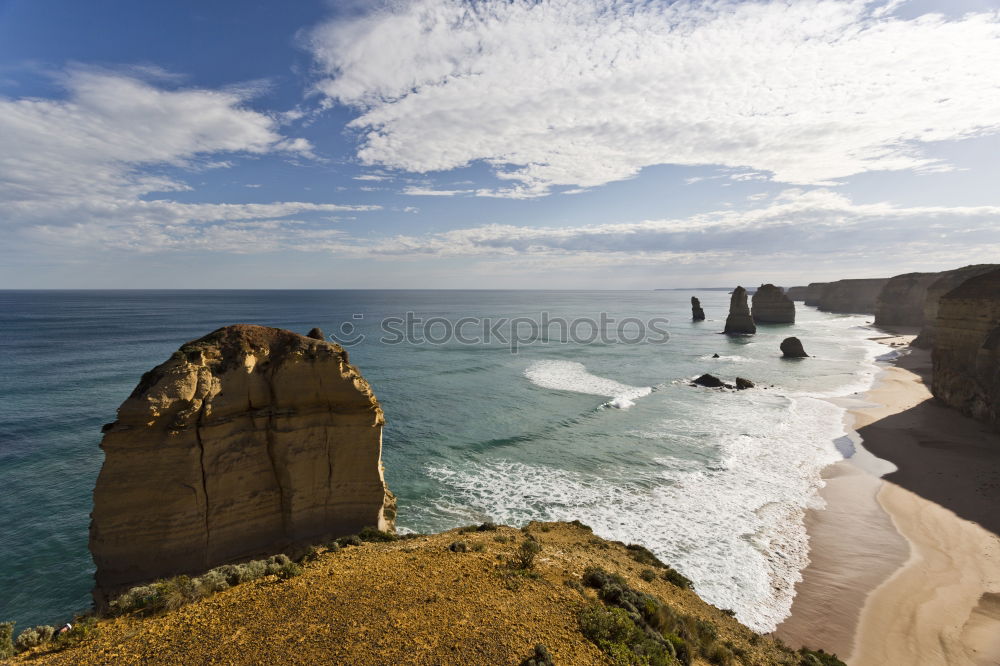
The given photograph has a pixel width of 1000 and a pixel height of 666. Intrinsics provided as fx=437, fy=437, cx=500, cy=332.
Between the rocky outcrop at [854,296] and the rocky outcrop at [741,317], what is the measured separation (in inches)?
3358

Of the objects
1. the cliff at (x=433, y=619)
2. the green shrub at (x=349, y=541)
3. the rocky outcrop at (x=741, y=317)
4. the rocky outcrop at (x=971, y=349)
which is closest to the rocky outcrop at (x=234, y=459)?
the green shrub at (x=349, y=541)

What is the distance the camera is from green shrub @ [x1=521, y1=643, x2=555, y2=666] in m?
9.05

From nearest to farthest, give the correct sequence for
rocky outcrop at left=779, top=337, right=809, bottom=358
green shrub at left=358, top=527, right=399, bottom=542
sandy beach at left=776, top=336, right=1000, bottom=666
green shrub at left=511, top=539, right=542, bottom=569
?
green shrub at left=511, top=539, right=542, bottom=569 → sandy beach at left=776, top=336, right=1000, bottom=666 → green shrub at left=358, top=527, right=399, bottom=542 → rocky outcrop at left=779, top=337, right=809, bottom=358

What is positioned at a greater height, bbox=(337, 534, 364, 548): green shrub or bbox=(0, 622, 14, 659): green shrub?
bbox=(0, 622, 14, 659): green shrub

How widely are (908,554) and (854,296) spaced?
569 ft

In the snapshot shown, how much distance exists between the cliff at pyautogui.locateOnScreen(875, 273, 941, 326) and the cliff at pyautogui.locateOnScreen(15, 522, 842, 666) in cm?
11980

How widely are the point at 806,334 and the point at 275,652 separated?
11438 cm

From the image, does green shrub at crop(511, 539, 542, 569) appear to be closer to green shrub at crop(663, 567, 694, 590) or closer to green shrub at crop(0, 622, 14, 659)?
green shrub at crop(663, 567, 694, 590)

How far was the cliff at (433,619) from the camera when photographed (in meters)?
8.99

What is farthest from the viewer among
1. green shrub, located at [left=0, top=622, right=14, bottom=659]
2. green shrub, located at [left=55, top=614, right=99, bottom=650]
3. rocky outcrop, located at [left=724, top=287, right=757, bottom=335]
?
rocky outcrop, located at [left=724, top=287, right=757, bottom=335]

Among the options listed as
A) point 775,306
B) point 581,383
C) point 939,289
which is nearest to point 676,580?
point 581,383

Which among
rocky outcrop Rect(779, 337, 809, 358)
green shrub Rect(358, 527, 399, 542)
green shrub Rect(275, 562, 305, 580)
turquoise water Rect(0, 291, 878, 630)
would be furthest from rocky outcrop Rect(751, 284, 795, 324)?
green shrub Rect(275, 562, 305, 580)

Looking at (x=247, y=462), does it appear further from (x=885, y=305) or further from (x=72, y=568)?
(x=885, y=305)

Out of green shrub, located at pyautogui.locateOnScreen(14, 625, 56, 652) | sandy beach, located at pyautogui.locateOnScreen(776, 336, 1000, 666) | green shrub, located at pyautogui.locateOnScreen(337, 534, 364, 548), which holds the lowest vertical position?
sandy beach, located at pyautogui.locateOnScreen(776, 336, 1000, 666)
